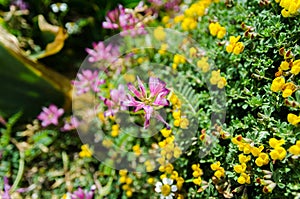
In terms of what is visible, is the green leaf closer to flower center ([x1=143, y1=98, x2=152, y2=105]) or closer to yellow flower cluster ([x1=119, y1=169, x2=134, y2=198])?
yellow flower cluster ([x1=119, y1=169, x2=134, y2=198])

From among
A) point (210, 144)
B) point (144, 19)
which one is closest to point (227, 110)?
point (210, 144)

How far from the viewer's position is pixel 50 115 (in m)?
1.81

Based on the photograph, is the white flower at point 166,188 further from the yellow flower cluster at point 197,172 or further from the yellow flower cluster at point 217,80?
the yellow flower cluster at point 217,80

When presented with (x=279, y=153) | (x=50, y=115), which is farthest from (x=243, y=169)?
(x=50, y=115)

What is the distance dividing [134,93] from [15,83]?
2.04ft

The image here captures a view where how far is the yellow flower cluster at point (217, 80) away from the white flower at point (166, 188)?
35 cm

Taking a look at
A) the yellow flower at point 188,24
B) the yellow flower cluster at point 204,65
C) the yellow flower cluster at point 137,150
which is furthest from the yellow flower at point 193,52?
the yellow flower cluster at point 137,150

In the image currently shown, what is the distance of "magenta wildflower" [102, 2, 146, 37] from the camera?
177cm

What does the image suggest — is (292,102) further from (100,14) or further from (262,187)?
(100,14)

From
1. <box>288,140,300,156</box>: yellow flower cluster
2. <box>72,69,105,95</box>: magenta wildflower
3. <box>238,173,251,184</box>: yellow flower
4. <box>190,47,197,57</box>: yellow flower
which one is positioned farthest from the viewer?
<box>72,69,105,95</box>: magenta wildflower

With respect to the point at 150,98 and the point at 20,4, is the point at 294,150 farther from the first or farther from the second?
the point at 20,4

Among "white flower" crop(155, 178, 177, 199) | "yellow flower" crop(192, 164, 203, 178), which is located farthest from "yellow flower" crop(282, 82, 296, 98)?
"white flower" crop(155, 178, 177, 199)

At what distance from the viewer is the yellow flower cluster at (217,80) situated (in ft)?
4.55

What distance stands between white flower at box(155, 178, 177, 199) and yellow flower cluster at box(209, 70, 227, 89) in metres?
0.35
